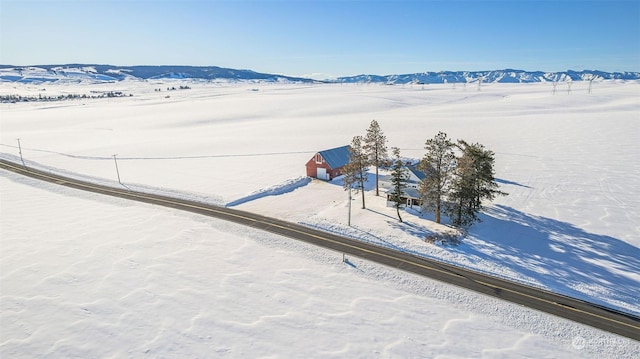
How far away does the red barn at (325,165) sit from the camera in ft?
179

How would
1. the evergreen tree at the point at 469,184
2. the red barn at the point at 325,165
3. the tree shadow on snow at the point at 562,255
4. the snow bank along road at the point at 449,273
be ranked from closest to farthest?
1. the snow bank along road at the point at 449,273
2. the tree shadow on snow at the point at 562,255
3. the evergreen tree at the point at 469,184
4. the red barn at the point at 325,165

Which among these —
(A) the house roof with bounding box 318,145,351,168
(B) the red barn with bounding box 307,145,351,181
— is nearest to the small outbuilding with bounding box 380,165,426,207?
(B) the red barn with bounding box 307,145,351,181

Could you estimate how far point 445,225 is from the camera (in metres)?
37.1

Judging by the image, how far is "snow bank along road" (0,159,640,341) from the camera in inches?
915

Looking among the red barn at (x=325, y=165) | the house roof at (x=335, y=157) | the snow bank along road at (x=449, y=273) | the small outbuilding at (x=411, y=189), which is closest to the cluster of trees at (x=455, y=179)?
the small outbuilding at (x=411, y=189)

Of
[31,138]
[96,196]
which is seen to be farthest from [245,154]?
[31,138]

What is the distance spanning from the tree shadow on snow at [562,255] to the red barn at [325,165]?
22862 mm

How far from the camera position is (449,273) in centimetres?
2830

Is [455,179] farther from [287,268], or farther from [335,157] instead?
[335,157]

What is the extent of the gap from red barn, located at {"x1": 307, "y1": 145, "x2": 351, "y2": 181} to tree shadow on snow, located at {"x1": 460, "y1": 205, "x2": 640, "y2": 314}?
2286 cm

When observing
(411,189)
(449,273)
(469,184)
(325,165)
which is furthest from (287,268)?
(325,165)

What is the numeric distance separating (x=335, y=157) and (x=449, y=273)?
3169 cm

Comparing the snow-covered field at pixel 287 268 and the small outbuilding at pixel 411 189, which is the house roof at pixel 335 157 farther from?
the small outbuilding at pixel 411 189

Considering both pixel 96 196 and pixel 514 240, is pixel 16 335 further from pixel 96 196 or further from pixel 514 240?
pixel 514 240
